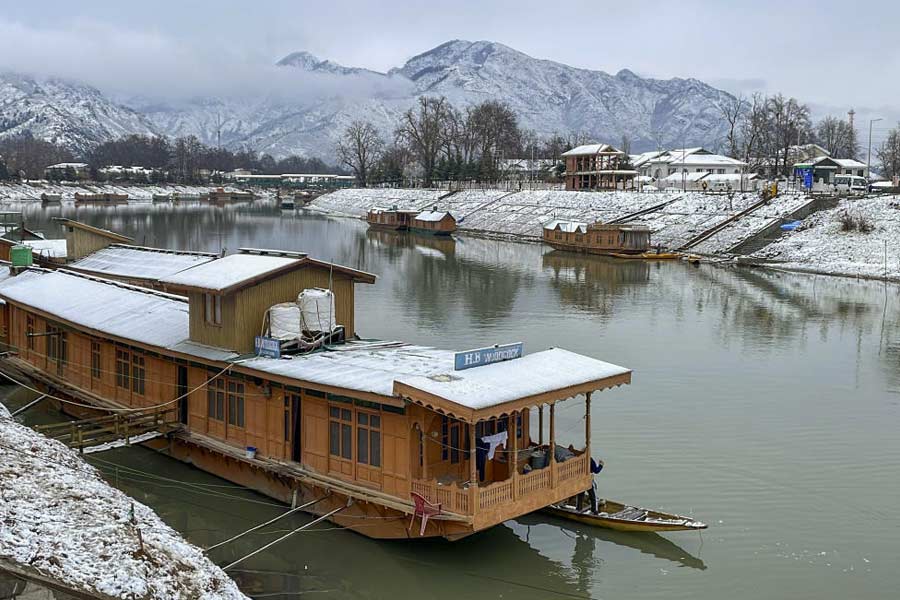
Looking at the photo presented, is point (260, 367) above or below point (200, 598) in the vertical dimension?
above

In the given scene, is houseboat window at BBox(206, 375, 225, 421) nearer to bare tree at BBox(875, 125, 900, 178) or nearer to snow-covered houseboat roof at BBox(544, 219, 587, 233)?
snow-covered houseboat roof at BBox(544, 219, 587, 233)

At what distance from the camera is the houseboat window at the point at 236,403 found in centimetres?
2122

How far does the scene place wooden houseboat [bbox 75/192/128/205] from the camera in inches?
6772

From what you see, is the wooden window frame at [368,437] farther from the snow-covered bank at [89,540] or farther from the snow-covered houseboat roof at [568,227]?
the snow-covered houseboat roof at [568,227]

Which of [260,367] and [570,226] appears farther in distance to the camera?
[570,226]

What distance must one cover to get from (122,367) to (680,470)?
14620 millimetres

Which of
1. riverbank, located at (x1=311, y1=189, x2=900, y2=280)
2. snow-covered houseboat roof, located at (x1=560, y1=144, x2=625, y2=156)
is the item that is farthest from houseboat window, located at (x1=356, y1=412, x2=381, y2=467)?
snow-covered houseboat roof, located at (x1=560, y1=144, x2=625, y2=156)

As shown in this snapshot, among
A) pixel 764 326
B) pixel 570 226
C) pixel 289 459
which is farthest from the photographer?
pixel 570 226

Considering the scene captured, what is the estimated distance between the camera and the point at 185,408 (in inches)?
899

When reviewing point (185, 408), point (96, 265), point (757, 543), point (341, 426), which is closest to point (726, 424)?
point (757, 543)

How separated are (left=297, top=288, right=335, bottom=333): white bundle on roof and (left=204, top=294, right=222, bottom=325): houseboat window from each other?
187 centimetres

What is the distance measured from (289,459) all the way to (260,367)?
2.07m

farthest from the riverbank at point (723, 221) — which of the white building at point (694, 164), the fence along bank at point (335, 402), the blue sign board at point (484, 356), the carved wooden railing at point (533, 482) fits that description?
the carved wooden railing at point (533, 482)

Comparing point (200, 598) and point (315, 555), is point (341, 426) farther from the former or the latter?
point (200, 598)
